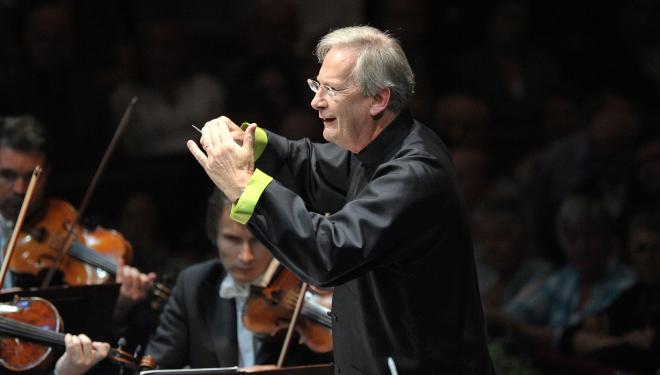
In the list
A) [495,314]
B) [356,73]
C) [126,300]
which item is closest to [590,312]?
[495,314]

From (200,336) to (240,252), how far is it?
0.35m

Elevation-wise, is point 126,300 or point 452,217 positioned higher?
point 452,217

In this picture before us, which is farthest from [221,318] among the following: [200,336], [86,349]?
[86,349]

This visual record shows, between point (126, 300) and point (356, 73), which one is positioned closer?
point (356, 73)

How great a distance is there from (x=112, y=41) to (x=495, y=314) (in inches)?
128

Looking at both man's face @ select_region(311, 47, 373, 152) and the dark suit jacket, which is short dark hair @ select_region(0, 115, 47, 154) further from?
man's face @ select_region(311, 47, 373, 152)

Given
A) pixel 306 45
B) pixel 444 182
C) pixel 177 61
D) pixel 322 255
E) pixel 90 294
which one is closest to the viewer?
pixel 322 255

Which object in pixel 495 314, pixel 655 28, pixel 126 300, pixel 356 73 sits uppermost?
pixel 356 73

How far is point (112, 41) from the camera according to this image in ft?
25.8

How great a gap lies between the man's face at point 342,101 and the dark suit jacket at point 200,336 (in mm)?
1162

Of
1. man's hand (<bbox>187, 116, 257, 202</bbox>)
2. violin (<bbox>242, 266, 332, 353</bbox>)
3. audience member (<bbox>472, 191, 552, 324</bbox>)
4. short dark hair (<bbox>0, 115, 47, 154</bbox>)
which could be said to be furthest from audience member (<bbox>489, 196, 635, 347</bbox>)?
man's hand (<bbox>187, 116, 257, 202</bbox>)

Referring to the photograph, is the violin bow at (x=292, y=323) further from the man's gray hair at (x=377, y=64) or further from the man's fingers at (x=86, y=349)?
the man's gray hair at (x=377, y=64)

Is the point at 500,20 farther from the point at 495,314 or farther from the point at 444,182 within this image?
the point at 444,182

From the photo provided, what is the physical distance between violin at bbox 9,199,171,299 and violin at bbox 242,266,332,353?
0.58 meters
